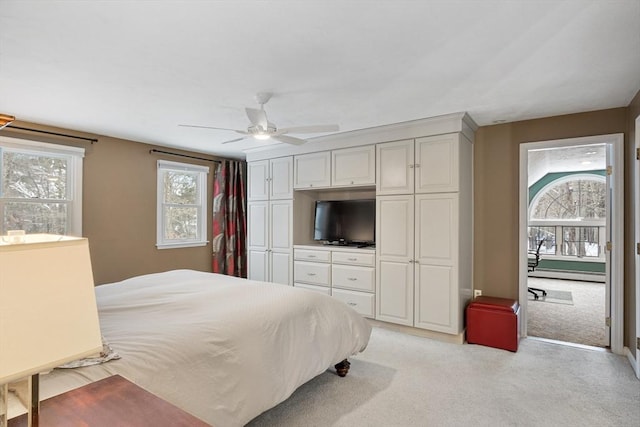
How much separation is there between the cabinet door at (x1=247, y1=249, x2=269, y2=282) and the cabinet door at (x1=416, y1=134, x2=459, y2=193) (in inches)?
98.2

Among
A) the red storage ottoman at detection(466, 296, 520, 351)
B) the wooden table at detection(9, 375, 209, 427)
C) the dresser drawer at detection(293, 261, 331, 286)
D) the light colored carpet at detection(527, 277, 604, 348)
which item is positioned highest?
the wooden table at detection(9, 375, 209, 427)

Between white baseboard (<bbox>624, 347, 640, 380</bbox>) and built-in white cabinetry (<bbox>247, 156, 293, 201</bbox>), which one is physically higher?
built-in white cabinetry (<bbox>247, 156, 293, 201</bbox>)

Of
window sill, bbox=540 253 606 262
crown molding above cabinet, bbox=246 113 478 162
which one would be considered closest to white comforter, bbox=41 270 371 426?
crown molding above cabinet, bbox=246 113 478 162

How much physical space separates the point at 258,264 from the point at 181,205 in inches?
58.5

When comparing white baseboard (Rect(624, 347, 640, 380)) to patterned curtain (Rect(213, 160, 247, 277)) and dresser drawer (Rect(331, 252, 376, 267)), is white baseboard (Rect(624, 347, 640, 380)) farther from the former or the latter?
patterned curtain (Rect(213, 160, 247, 277))

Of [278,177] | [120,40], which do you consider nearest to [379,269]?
[278,177]

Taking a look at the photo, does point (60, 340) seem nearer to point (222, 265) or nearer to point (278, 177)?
point (278, 177)

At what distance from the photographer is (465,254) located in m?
3.69

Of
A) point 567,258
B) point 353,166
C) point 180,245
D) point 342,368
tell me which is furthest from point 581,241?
point 180,245

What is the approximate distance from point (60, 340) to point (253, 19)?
5.79 ft

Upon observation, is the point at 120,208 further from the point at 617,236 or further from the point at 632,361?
the point at 632,361

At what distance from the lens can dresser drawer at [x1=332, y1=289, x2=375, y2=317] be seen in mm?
4059

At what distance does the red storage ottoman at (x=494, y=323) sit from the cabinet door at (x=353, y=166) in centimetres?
179

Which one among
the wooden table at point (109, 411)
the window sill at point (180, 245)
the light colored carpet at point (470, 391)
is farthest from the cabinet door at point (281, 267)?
the wooden table at point (109, 411)
